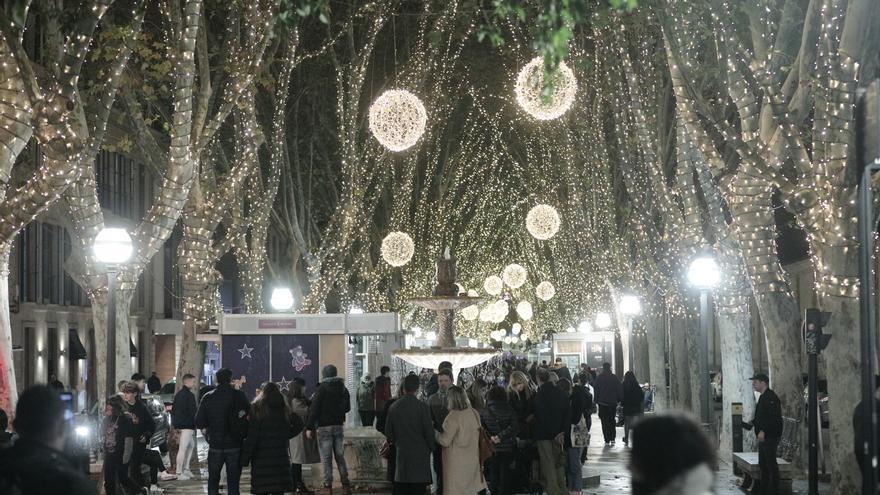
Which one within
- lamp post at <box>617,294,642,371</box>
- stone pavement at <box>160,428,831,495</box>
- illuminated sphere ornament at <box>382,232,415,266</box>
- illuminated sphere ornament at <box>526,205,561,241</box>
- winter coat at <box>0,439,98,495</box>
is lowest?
→ stone pavement at <box>160,428,831,495</box>

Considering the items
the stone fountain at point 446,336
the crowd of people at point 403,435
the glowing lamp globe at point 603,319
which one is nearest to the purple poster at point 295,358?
the stone fountain at point 446,336

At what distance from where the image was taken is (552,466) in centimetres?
1728

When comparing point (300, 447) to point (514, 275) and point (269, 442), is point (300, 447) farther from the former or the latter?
point (514, 275)

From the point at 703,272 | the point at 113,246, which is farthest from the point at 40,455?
the point at 703,272

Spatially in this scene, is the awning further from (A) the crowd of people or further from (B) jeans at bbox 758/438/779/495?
(B) jeans at bbox 758/438/779/495

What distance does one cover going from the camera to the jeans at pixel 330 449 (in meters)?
19.2

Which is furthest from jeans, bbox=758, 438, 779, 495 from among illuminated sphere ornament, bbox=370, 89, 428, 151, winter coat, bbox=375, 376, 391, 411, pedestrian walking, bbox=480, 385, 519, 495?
winter coat, bbox=375, 376, 391, 411

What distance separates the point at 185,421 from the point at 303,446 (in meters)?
2.73

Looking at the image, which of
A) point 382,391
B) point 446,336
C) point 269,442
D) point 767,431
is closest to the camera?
point 269,442

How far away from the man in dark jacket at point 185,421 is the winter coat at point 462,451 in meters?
6.57

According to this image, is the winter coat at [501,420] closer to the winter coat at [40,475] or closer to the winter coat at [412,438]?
the winter coat at [412,438]

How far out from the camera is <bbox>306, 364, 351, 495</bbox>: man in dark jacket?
19000mm

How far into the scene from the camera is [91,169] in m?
23.7

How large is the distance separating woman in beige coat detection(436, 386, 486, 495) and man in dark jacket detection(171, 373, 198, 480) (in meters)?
6.58
